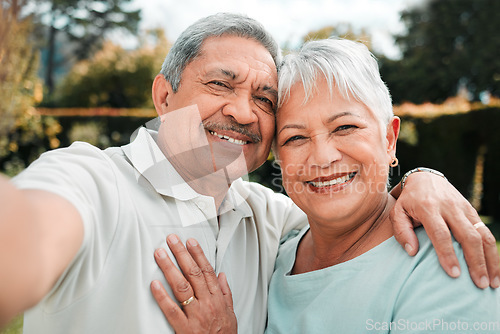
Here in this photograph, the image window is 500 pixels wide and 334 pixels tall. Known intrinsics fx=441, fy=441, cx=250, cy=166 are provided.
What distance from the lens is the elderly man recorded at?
112 cm

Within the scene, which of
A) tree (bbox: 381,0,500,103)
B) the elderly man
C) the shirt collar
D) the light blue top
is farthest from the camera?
tree (bbox: 381,0,500,103)

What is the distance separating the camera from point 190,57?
2281 mm

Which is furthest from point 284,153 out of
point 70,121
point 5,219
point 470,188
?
point 70,121

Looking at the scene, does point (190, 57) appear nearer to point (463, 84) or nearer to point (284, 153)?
point (284, 153)

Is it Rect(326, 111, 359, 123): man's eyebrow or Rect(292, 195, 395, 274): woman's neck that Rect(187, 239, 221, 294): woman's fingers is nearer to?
Rect(292, 195, 395, 274): woman's neck

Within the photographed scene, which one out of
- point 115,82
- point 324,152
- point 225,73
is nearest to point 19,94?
point 225,73

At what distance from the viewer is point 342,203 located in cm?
200

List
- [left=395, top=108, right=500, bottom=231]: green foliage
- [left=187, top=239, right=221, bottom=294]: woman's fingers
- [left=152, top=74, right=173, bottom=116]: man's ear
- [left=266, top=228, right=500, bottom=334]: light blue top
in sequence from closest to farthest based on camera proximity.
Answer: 1. [left=266, top=228, right=500, bottom=334]: light blue top
2. [left=187, top=239, right=221, bottom=294]: woman's fingers
3. [left=152, top=74, right=173, bottom=116]: man's ear
4. [left=395, top=108, right=500, bottom=231]: green foliage

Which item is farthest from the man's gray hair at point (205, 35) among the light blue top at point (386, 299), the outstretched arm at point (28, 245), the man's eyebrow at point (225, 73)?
the outstretched arm at point (28, 245)

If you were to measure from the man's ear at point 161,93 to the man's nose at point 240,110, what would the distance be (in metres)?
0.40

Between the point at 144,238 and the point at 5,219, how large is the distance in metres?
0.87

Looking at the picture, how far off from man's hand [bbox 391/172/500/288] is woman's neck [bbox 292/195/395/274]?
5.8 inches

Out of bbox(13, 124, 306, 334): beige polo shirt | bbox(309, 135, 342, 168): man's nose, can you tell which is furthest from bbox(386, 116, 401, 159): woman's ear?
bbox(13, 124, 306, 334): beige polo shirt

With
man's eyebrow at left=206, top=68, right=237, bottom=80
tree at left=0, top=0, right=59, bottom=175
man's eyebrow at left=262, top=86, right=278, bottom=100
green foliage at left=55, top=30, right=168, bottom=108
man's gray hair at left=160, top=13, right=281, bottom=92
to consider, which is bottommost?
green foliage at left=55, top=30, right=168, bottom=108
